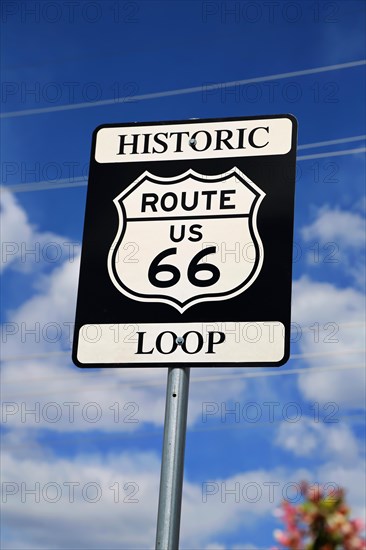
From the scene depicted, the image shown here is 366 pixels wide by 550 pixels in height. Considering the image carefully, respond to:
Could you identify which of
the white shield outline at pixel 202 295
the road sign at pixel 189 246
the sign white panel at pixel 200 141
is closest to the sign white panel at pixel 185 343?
the road sign at pixel 189 246

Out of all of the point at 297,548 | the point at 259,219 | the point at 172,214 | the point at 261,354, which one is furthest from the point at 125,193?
the point at 297,548

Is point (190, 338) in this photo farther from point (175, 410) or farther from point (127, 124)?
point (127, 124)

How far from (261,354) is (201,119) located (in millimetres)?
1141

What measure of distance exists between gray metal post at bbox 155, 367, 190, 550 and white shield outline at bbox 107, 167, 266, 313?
0.30m

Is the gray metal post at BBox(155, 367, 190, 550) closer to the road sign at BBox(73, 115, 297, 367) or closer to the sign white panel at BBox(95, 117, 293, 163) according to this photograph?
the road sign at BBox(73, 115, 297, 367)

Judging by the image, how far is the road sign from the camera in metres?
3.88

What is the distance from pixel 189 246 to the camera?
4.04 meters

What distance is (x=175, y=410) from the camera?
3801 mm

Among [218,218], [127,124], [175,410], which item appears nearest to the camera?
[175,410]

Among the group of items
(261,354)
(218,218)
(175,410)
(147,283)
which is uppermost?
(218,218)

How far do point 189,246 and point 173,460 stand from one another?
0.89m

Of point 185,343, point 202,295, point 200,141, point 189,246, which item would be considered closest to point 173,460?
point 185,343

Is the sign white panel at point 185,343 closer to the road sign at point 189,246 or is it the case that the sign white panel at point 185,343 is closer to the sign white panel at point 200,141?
the road sign at point 189,246

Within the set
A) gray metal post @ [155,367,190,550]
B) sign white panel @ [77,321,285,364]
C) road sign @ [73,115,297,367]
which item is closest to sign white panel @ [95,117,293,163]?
road sign @ [73,115,297,367]
